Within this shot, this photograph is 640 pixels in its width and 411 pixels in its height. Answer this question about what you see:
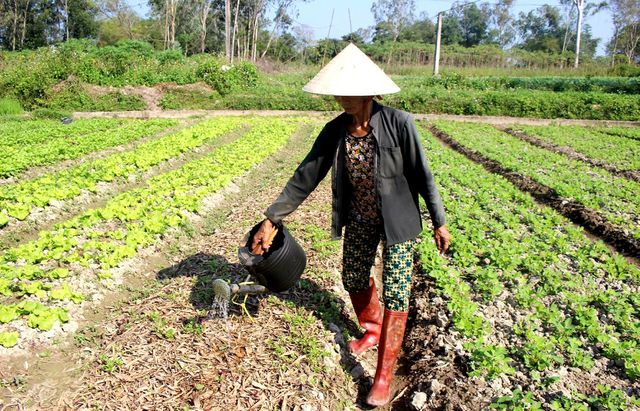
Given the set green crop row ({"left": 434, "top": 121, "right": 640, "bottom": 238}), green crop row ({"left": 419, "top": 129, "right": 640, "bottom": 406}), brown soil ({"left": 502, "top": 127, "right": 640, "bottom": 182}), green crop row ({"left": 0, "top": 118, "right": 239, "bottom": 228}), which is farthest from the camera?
brown soil ({"left": 502, "top": 127, "right": 640, "bottom": 182})

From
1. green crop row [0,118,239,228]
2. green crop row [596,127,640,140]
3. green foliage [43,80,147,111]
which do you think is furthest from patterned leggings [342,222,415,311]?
green foliage [43,80,147,111]

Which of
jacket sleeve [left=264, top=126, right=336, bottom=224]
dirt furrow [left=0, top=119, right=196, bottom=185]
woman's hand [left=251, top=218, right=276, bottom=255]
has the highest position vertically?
jacket sleeve [left=264, top=126, right=336, bottom=224]

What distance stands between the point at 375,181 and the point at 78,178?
660 cm

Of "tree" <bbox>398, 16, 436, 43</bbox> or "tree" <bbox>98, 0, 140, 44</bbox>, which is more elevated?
"tree" <bbox>398, 16, 436, 43</bbox>

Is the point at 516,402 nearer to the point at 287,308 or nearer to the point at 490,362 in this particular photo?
the point at 490,362

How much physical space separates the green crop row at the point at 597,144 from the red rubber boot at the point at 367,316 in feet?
32.1

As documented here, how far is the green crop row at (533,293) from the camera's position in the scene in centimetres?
367

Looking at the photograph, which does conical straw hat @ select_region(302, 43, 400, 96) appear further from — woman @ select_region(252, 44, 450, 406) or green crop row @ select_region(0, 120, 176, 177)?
green crop row @ select_region(0, 120, 176, 177)

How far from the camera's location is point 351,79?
3.29 meters

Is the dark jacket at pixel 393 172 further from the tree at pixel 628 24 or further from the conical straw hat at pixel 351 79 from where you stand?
the tree at pixel 628 24

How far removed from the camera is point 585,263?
5379mm

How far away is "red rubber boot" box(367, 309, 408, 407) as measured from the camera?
351cm

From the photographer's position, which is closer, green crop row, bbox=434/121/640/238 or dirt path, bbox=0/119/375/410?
dirt path, bbox=0/119/375/410

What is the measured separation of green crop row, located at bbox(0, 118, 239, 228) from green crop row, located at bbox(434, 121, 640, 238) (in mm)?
7618
